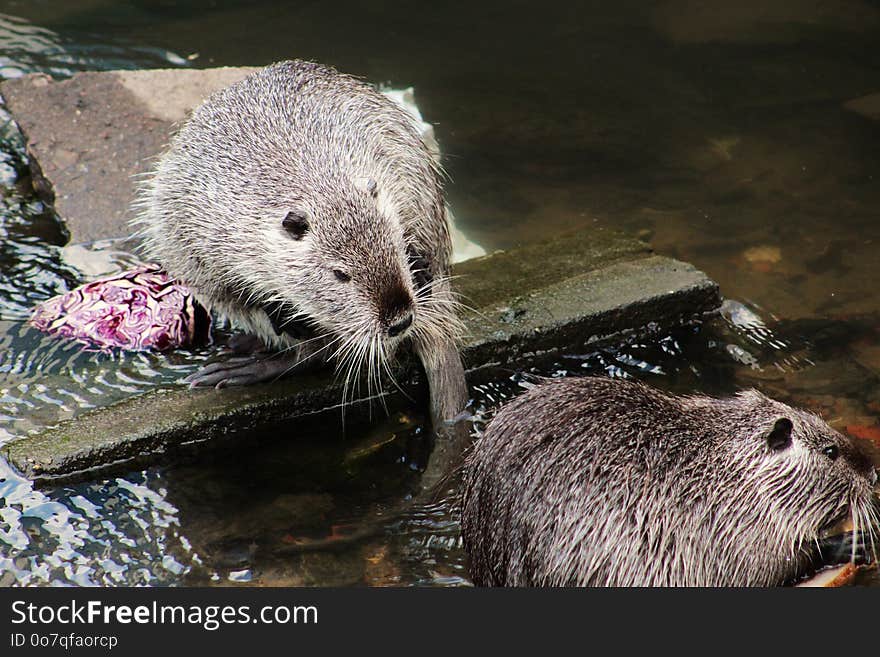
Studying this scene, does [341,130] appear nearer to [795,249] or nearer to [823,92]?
[795,249]

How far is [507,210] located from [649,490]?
2924mm

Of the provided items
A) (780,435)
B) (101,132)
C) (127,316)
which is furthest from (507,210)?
(780,435)

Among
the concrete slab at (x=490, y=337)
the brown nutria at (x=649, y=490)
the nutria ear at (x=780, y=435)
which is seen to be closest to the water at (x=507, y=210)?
the concrete slab at (x=490, y=337)

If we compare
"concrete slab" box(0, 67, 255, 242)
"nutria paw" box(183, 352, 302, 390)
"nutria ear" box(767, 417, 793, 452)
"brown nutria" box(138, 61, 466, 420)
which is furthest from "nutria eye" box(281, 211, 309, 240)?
"concrete slab" box(0, 67, 255, 242)

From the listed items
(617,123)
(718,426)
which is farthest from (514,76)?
(718,426)

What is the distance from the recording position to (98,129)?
553 centimetres

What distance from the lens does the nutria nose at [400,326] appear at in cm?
339

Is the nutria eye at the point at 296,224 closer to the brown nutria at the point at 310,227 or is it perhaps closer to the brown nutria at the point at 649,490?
the brown nutria at the point at 310,227

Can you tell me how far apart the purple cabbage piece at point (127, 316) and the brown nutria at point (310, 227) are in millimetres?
187

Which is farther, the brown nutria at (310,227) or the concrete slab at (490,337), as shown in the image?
the concrete slab at (490,337)

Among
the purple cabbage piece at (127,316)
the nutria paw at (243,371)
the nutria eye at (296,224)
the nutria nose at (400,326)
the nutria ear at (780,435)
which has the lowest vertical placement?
the nutria paw at (243,371)

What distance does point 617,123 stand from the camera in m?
6.46

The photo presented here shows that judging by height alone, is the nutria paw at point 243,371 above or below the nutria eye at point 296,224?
below

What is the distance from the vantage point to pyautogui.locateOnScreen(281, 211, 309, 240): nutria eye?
3.46m
